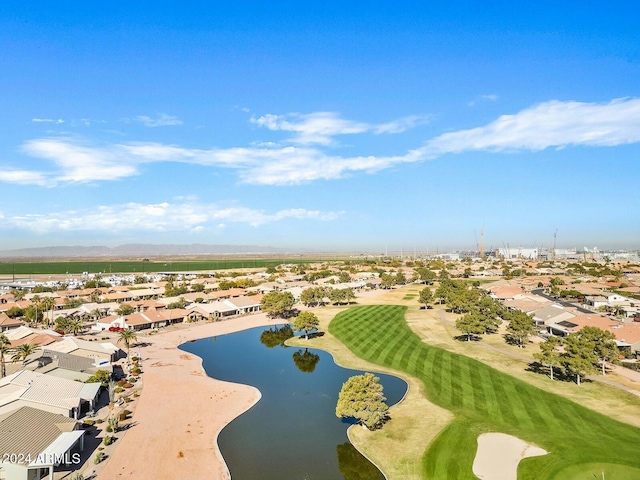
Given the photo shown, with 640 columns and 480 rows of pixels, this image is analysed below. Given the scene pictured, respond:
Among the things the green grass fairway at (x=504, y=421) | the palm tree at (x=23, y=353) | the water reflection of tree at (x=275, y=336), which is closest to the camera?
the green grass fairway at (x=504, y=421)

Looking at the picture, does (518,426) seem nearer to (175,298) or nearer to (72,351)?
(72,351)

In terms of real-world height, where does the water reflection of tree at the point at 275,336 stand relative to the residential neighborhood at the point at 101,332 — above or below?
below

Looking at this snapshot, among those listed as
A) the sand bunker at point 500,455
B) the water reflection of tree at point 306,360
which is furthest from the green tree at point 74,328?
the sand bunker at point 500,455

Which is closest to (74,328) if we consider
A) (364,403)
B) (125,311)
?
(125,311)

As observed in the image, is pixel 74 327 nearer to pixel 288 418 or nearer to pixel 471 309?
pixel 288 418

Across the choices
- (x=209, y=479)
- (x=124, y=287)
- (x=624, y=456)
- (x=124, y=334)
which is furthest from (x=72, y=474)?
(x=124, y=287)

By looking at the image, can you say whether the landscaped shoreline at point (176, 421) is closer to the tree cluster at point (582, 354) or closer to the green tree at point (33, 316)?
the tree cluster at point (582, 354)

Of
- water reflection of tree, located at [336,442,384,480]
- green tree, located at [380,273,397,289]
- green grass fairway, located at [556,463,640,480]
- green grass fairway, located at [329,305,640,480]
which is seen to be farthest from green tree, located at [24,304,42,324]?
green tree, located at [380,273,397,289]
